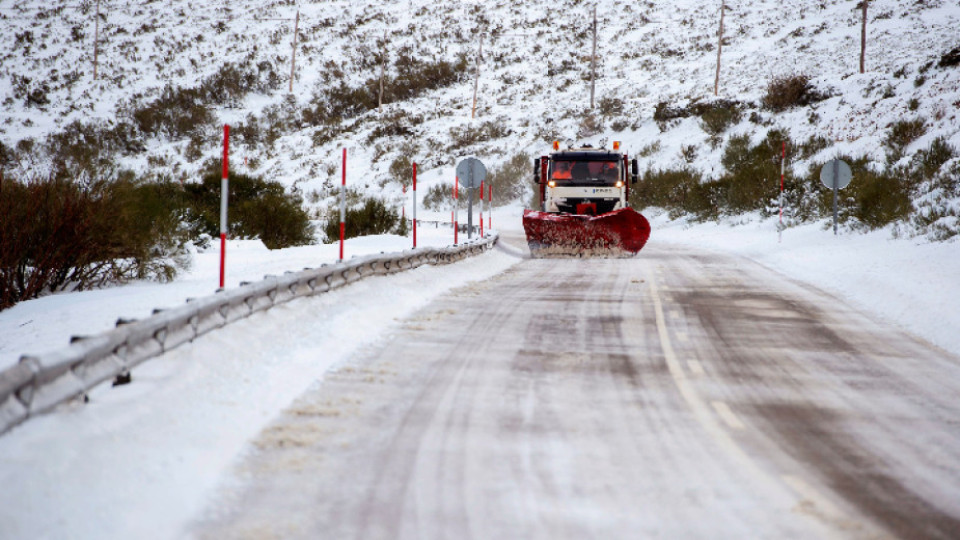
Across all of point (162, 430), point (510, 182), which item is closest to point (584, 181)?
point (162, 430)

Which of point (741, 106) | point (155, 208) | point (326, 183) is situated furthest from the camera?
point (326, 183)

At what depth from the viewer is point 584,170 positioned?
70.4ft

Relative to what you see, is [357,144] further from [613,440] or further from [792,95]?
[613,440]

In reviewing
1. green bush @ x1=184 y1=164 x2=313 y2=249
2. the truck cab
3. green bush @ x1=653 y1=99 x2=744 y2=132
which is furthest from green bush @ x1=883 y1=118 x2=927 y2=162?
green bush @ x1=184 y1=164 x2=313 y2=249

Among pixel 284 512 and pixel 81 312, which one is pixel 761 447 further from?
pixel 81 312

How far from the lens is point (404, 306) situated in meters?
11.0

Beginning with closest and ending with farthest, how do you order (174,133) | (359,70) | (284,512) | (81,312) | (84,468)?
1. (284,512)
2. (84,468)
3. (81,312)
4. (174,133)
5. (359,70)

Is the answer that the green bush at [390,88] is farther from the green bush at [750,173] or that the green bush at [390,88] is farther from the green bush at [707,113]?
the green bush at [750,173]

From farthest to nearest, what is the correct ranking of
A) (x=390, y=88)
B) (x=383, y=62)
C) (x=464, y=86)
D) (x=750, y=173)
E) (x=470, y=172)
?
1. (x=464, y=86)
2. (x=390, y=88)
3. (x=383, y=62)
4. (x=750, y=173)
5. (x=470, y=172)

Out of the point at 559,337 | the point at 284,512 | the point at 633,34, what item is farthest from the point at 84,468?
the point at 633,34

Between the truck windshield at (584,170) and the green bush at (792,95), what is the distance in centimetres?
2756

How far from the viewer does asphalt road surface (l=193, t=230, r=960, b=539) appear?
3879mm

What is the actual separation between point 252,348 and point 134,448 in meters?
2.93

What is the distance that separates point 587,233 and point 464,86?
51.3 m
